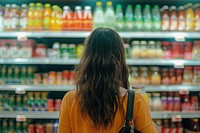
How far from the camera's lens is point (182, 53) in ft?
10.7

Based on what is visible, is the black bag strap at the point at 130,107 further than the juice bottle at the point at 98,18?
No

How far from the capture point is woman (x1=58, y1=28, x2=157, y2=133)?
129 centimetres

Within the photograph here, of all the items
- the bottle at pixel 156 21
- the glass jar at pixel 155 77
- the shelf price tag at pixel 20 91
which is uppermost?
the bottle at pixel 156 21

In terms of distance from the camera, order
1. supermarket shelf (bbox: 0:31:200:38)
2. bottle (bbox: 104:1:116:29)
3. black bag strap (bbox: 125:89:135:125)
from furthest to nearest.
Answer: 1. bottle (bbox: 104:1:116:29)
2. supermarket shelf (bbox: 0:31:200:38)
3. black bag strap (bbox: 125:89:135:125)

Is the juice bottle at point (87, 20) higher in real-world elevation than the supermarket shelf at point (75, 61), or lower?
higher

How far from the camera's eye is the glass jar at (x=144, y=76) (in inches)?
126

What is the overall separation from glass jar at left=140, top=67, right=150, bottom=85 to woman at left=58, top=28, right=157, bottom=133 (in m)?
1.89

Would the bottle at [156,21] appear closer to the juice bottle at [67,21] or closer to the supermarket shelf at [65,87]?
the supermarket shelf at [65,87]

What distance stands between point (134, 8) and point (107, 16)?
0.58m

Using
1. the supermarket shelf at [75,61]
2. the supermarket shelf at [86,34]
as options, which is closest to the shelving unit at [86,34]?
the supermarket shelf at [86,34]

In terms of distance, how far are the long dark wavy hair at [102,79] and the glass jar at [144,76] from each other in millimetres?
1927

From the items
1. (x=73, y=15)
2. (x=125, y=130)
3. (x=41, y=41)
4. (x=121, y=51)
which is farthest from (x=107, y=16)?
(x=125, y=130)

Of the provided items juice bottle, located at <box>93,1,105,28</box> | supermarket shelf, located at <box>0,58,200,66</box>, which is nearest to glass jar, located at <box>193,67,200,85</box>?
supermarket shelf, located at <box>0,58,200,66</box>

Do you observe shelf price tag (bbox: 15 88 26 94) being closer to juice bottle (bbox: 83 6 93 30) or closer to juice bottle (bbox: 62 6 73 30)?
juice bottle (bbox: 62 6 73 30)
